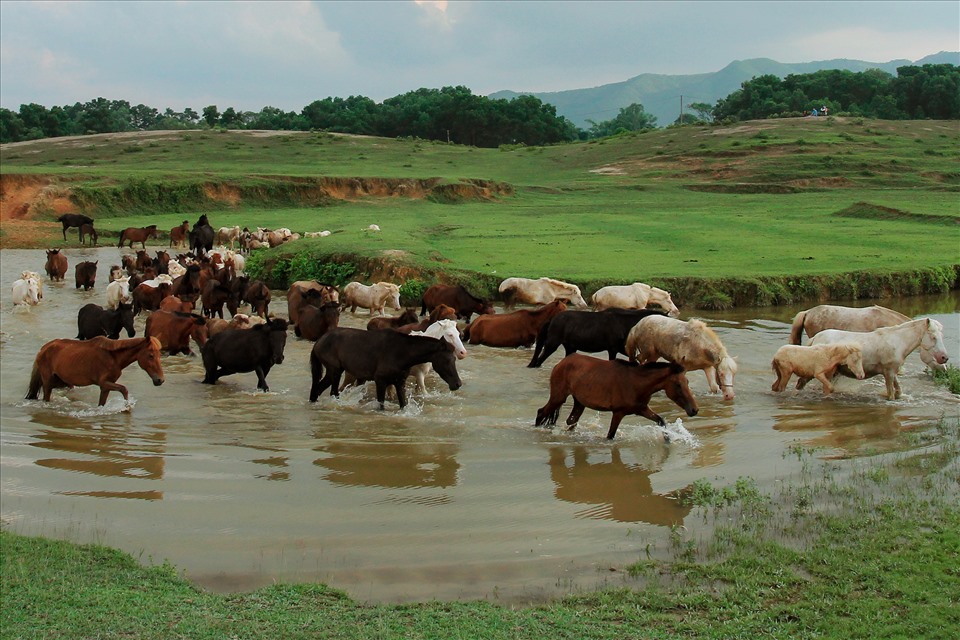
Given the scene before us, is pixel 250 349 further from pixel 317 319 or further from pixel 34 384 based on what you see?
pixel 34 384

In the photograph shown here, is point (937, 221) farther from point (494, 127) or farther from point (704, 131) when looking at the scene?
point (494, 127)

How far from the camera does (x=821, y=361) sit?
1381 cm

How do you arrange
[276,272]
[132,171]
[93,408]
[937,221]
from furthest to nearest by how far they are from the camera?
[132,171] < [937,221] < [276,272] < [93,408]

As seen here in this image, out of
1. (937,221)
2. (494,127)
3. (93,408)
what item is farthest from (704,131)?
(93,408)

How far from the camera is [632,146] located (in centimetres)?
7225

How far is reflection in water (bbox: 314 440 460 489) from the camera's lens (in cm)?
1039

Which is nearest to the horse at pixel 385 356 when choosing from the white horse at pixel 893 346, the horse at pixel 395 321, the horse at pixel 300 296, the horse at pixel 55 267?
the horse at pixel 395 321

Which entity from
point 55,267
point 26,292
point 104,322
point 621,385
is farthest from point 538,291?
point 55,267

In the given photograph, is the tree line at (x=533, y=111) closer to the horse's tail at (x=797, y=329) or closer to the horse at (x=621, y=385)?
the horse's tail at (x=797, y=329)

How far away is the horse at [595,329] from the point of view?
15320mm

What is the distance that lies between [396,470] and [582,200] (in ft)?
125

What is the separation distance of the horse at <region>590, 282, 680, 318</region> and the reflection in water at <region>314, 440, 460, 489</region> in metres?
8.83

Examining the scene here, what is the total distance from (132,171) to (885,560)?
51.2 metres

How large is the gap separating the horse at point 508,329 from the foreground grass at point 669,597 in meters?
8.31
